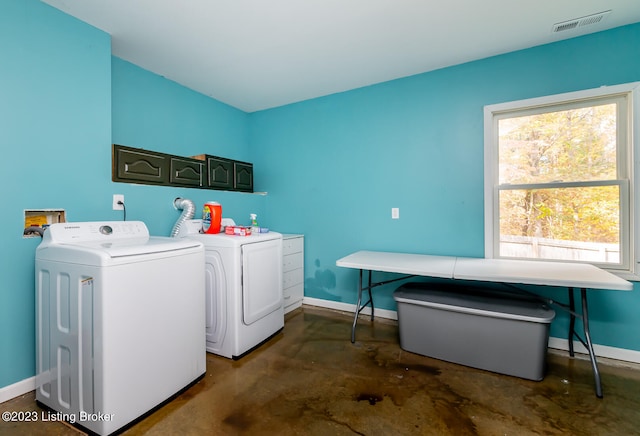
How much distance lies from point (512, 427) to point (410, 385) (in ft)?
1.85

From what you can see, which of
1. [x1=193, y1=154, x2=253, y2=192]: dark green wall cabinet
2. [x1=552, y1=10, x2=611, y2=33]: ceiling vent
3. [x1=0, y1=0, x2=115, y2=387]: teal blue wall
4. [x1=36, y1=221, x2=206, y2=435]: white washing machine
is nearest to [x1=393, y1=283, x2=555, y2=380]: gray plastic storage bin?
[x1=36, y1=221, x2=206, y2=435]: white washing machine

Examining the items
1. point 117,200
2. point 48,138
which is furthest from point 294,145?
point 48,138

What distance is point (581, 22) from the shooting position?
2.00 metres

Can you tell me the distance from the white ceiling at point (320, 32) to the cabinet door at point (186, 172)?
2.91ft

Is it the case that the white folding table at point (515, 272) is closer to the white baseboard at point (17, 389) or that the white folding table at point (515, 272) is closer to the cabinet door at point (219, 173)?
the cabinet door at point (219, 173)

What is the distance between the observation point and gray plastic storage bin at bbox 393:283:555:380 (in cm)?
186

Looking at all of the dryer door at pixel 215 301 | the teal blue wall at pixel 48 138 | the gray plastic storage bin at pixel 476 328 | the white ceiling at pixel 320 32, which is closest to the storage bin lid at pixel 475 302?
the gray plastic storage bin at pixel 476 328

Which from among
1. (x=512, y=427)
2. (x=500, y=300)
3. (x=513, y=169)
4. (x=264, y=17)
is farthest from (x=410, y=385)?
(x=264, y=17)

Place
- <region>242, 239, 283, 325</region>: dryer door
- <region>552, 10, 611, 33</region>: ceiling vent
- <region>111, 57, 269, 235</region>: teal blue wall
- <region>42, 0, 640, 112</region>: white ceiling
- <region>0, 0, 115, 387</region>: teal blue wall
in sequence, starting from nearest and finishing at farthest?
<region>0, 0, 115, 387</region>: teal blue wall < <region>42, 0, 640, 112</region>: white ceiling < <region>552, 10, 611, 33</region>: ceiling vent < <region>242, 239, 283, 325</region>: dryer door < <region>111, 57, 269, 235</region>: teal blue wall

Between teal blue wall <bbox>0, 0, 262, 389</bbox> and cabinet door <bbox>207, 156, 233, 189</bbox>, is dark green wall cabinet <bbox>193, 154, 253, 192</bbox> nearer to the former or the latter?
cabinet door <bbox>207, 156, 233, 189</bbox>

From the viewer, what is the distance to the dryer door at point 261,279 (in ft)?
7.29

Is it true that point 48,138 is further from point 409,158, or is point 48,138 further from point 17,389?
point 409,158

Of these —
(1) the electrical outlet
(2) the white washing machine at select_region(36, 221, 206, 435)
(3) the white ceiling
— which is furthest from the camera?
(1) the electrical outlet

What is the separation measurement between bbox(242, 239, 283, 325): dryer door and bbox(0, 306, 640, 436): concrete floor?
0.36 m
